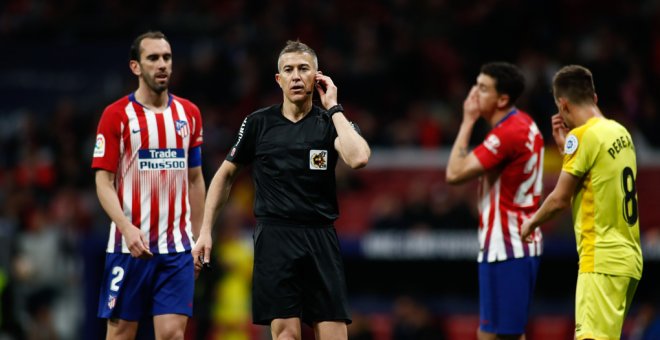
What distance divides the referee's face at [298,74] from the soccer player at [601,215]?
172 cm

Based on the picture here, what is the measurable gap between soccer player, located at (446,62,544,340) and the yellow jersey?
1.13 meters

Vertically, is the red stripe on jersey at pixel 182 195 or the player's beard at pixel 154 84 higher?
the player's beard at pixel 154 84

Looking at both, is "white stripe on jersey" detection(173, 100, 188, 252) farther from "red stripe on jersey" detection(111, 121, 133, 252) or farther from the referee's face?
the referee's face

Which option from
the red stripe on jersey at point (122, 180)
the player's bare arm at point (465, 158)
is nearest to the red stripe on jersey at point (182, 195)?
the red stripe on jersey at point (122, 180)

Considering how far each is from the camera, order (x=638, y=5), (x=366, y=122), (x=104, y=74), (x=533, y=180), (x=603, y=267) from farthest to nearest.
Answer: (x=104, y=74)
(x=638, y=5)
(x=366, y=122)
(x=533, y=180)
(x=603, y=267)

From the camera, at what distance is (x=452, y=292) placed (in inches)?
533

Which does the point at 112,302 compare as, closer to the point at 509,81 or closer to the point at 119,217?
the point at 119,217

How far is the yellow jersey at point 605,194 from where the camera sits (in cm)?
696

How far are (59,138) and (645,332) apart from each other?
9395mm

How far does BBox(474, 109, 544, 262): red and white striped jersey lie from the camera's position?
26.8ft

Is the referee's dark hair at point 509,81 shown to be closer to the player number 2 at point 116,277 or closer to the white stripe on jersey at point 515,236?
the white stripe on jersey at point 515,236

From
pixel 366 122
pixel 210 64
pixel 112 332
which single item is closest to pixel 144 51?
pixel 112 332

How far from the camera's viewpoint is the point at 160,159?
7.69 meters

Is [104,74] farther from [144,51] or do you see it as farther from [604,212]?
[604,212]
